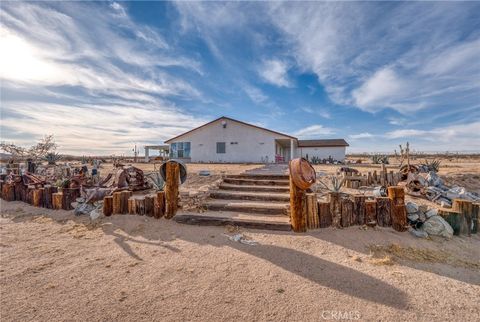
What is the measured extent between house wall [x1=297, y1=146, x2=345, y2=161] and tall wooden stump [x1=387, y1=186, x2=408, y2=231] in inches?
1032

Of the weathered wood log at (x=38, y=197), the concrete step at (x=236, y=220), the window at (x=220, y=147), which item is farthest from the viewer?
the window at (x=220, y=147)

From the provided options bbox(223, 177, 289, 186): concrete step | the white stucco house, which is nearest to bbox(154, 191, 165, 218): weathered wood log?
bbox(223, 177, 289, 186): concrete step

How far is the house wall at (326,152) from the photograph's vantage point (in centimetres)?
2925

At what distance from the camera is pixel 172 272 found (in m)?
3.17

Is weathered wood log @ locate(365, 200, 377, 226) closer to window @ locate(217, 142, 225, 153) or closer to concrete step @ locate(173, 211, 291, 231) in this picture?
concrete step @ locate(173, 211, 291, 231)

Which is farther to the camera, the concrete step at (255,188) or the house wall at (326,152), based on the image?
the house wall at (326,152)

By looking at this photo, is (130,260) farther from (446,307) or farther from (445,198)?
(445,198)

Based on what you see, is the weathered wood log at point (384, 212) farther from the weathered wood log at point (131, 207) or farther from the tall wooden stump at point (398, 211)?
the weathered wood log at point (131, 207)

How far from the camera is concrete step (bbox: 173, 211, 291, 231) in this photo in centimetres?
466

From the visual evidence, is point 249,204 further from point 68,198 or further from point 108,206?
point 68,198

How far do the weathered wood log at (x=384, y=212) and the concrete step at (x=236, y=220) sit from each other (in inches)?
73.1

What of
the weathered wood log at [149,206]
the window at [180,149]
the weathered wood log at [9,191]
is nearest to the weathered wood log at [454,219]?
the weathered wood log at [149,206]

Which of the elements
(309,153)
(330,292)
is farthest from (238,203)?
(309,153)

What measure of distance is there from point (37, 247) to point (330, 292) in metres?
5.00
